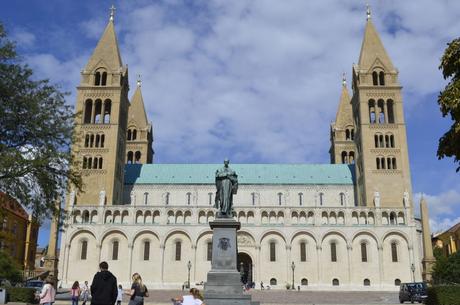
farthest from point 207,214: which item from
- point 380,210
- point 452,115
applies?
point 452,115

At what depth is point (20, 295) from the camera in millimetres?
25469

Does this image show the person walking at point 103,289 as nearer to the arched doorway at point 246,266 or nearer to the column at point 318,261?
the arched doorway at point 246,266

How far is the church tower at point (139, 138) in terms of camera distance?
8269cm

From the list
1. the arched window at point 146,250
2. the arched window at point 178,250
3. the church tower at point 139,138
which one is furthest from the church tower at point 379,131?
the church tower at point 139,138

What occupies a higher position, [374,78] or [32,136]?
[374,78]

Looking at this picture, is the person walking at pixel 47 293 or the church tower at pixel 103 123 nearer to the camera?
the person walking at pixel 47 293

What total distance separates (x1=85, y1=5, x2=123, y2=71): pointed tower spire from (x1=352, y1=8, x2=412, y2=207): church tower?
33.8m

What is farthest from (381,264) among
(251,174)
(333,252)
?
(251,174)

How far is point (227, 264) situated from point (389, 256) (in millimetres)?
44725

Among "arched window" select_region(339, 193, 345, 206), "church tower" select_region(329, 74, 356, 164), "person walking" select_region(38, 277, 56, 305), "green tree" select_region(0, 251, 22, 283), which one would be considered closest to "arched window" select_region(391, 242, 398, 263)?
"arched window" select_region(339, 193, 345, 206)

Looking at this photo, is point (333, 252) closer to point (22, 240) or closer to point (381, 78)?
point (381, 78)

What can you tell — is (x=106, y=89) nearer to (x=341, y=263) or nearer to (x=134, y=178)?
(x=134, y=178)

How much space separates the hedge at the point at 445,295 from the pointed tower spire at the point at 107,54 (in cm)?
5437

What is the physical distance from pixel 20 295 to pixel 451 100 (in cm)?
2252
